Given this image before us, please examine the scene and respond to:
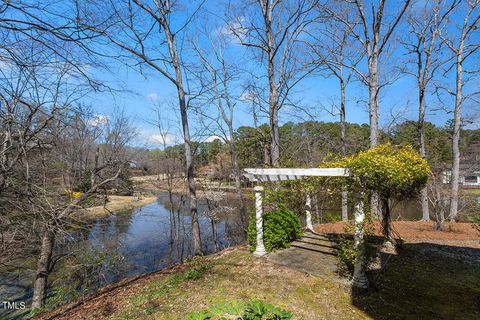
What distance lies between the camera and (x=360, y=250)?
4727 mm

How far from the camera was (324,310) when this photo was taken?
4.25 m

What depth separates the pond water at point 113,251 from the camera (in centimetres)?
733

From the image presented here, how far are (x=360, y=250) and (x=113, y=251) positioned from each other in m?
7.03

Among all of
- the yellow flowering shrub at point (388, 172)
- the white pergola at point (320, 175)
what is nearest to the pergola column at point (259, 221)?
the white pergola at point (320, 175)

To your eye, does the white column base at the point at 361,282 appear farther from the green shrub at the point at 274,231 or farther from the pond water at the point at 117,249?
the green shrub at the point at 274,231

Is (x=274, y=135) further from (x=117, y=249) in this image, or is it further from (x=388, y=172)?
(x=117, y=249)

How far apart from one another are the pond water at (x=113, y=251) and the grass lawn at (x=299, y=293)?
4.73ft

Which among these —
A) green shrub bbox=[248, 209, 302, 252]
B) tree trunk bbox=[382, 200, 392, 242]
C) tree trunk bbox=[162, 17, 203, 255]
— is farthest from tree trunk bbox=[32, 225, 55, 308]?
tree trunk bbox=[382, 200, 392, 242]

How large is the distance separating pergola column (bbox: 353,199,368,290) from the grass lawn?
23cm

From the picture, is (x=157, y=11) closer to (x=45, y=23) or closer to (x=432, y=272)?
(x=45, y=23)

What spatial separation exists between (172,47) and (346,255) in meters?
7.58

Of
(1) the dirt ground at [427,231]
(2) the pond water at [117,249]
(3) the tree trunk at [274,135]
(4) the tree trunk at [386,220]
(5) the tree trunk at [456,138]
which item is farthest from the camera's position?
(5) the tree trunk at [456,138]

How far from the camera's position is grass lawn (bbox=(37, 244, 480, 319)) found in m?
4.21

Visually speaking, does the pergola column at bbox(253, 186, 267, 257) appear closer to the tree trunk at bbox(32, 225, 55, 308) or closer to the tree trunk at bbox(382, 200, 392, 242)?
the tree trunk at bbox(382, 200, 392, 242)
